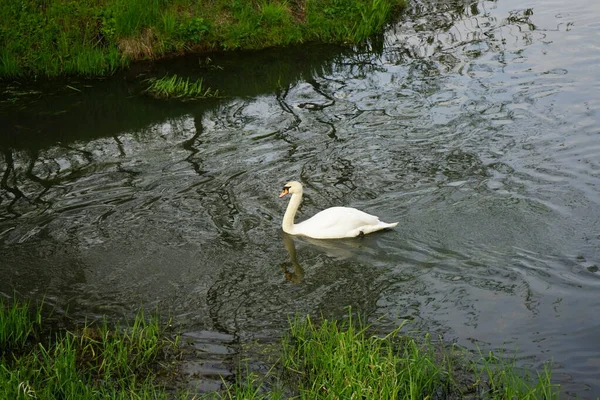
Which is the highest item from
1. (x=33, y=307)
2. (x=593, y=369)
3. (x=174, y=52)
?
(x=174, y=52)

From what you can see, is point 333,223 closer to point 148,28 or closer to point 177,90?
point 177,90

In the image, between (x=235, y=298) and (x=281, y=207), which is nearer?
(x=235, y=298)

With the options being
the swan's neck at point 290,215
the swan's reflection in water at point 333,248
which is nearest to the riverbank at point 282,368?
the swan's reflection in water at point 333,248

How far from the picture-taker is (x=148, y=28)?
625 inches

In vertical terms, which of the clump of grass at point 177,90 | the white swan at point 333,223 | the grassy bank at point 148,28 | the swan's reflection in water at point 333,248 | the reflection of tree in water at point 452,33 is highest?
the grassy bank at point 148,28

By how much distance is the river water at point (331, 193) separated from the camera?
7.97 metres

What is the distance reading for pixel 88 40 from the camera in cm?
1556

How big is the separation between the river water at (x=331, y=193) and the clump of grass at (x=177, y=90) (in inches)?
9.8

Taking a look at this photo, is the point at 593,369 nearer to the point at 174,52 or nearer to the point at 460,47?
the point at 460,47

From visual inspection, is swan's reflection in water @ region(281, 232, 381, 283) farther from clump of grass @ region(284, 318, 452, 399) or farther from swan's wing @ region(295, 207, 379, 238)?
clump of grass @ region(284, 318, 452, 399)

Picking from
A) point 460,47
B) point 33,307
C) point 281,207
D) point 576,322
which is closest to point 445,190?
point 281,207

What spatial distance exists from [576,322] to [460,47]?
9421mm

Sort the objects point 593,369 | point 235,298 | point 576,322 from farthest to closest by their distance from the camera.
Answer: point 235,298 < point 576,322 < point 593,369

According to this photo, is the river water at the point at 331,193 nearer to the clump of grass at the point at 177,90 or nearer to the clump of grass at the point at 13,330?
the clump of grass at the point at 177,90
